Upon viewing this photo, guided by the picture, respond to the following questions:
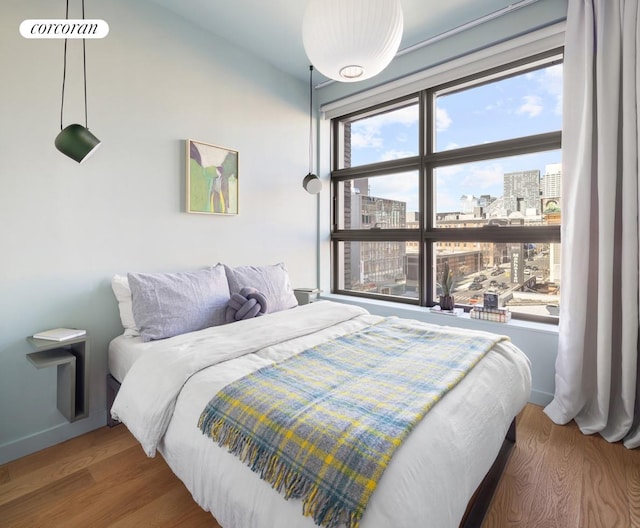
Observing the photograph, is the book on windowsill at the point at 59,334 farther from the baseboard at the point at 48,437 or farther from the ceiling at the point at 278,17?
the ceiling at the point at 278,17

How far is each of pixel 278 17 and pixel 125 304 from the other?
7.52ft

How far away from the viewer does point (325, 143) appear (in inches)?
146

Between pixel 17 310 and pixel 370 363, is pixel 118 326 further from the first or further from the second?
pixel 370 363

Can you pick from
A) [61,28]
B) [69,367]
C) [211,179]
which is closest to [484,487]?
[69,367]

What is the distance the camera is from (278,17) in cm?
247

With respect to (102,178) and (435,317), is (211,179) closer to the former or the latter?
(102,178)

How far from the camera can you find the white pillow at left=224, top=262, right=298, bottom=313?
2.48m

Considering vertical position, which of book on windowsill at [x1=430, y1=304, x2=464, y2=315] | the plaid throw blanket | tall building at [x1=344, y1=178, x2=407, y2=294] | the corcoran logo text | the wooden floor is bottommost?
the wooden floor

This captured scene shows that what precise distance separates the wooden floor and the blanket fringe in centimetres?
57

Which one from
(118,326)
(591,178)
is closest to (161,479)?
(118,326)

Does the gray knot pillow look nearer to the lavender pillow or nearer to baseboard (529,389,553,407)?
the lavender pillow

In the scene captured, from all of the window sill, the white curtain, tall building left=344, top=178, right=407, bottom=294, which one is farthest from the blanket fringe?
tall building left=344, top=178, right=407, bottom=294

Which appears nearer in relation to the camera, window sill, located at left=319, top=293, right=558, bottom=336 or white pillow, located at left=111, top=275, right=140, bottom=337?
white pillow, located at left=111, top=275, right=140, bottom=337

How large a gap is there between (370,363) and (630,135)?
1.98 meters
